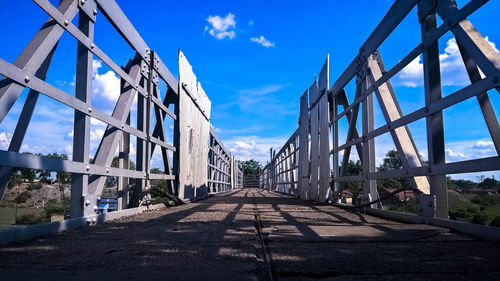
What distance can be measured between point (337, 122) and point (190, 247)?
5391 mm

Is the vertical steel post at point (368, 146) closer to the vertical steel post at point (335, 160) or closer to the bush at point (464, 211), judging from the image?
the bush at point (464, 211)

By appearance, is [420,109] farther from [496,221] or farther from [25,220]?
[25,220]

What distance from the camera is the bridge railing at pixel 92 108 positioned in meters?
2.45

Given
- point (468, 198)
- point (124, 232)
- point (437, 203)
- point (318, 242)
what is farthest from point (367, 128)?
point (124, 232)

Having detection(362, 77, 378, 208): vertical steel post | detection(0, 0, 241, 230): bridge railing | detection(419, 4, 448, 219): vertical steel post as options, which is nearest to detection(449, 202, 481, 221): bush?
detection(419, 4, 448, 219): vertical steel post

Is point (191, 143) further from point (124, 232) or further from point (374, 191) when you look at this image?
point (124, 232)

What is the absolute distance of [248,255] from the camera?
6.51ft

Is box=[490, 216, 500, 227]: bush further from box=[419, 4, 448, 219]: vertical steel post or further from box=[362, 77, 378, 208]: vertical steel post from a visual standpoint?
box=[362, 77, 378, 208]: vertical steel post

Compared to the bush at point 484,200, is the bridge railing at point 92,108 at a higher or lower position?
higher

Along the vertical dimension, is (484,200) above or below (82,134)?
below

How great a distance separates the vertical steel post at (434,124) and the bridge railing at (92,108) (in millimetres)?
3067

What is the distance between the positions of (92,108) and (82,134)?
0.26 metres

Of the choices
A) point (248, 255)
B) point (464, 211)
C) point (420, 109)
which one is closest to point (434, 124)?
point (420, 109)

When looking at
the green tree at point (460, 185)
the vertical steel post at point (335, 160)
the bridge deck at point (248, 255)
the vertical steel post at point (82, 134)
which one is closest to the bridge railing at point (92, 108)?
the vertical steel post at point (82, 134)
